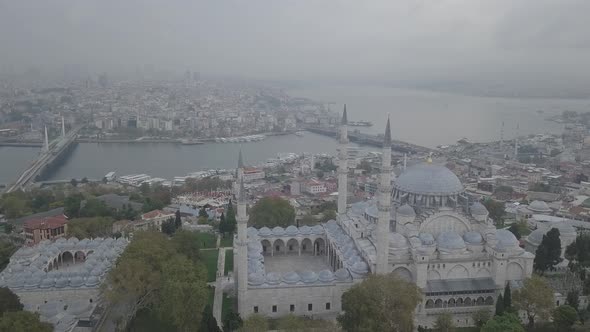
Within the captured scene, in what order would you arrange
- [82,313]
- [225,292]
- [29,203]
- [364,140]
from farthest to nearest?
[364,140] < [29,203] < [225,292] < [82,313]

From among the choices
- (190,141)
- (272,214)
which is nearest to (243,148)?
(190,141)

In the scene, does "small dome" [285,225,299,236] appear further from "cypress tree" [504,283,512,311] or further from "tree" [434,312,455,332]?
"cypress tree" [504,283,512,311]

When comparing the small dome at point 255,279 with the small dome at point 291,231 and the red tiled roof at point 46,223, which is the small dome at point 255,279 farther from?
the red tiled roof at point 46,223

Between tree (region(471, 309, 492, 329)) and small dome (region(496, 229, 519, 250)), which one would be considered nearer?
tree (region(471, 309, 492, 329))

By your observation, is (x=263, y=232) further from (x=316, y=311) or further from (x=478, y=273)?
(x=478, y=273)

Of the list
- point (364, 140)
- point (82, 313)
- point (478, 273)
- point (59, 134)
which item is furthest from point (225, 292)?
point (59, 134)

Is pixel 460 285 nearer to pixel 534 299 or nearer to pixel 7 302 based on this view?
pixel 534 299

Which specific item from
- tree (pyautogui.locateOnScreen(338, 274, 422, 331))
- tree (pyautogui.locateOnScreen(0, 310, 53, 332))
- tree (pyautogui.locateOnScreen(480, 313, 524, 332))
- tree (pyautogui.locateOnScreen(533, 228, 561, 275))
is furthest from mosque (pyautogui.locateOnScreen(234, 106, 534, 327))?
tree (pyautogui.locateOnScreen(0, 310, 53, 332))

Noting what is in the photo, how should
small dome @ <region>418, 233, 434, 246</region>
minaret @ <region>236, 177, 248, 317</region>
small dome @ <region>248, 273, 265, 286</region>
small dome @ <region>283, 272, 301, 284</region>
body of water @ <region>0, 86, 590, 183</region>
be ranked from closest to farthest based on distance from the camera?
minaret @ <region>236, 177, 248, 317</region>
small dome @ <region>248, 273, 265, 286</region>
small dome @ <region>283, 272, 301, 284</region>
small dome @ <region>418, 233, 434, 246</region>
body of water @ <region>0, 86, 590, 183</region>
